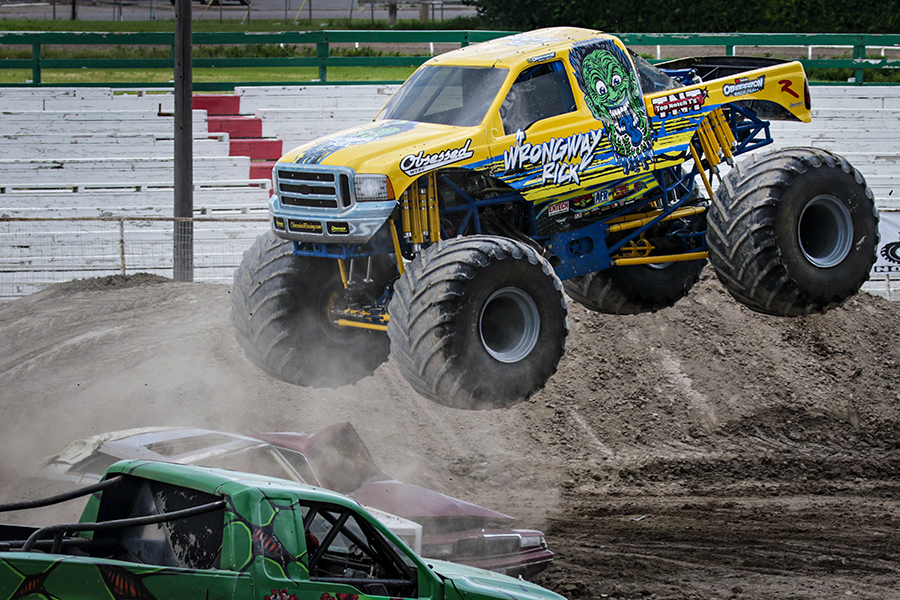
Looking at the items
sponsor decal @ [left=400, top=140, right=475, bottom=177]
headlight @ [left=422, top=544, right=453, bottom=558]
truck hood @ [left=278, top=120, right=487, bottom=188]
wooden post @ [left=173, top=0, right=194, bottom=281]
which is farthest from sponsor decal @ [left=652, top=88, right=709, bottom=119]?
wooden post @ [left=173, top=0, right=194, bottom=281]

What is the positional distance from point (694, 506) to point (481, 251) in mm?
6102

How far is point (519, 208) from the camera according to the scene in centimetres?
839

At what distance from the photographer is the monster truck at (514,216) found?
7270 millimetres

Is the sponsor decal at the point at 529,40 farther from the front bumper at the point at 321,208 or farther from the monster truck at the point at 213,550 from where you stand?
the monster truck at the point at 213,550

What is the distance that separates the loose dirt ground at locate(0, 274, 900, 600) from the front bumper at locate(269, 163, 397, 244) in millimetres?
3492

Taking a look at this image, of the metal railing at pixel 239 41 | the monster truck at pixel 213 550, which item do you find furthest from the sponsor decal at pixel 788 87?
the metal railing at pixel 239 41

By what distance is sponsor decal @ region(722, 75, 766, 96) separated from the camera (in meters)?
9.05

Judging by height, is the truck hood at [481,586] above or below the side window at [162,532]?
below

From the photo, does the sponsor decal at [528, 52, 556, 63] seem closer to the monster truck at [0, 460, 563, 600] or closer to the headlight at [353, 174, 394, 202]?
the headlight at [353, 174, 394, 202]

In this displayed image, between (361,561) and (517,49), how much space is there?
449cm

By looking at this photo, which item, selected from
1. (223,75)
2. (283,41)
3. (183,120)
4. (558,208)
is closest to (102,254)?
(183,120)

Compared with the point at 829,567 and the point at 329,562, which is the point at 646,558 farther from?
the point at 329,562

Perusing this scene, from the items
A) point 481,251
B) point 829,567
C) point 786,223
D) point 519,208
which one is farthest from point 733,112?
point 829,567

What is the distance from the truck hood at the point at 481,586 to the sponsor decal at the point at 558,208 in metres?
3.19
